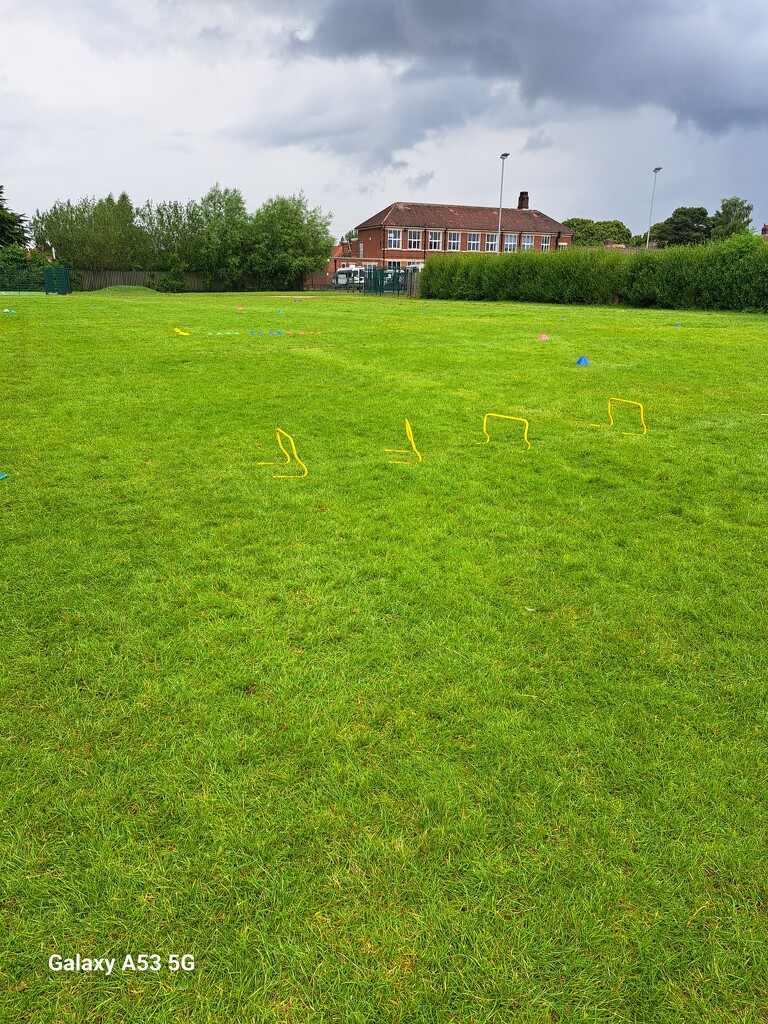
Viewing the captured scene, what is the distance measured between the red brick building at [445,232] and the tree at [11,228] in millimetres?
30427

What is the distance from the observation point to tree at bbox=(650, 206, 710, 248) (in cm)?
7664

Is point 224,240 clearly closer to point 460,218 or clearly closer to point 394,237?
point 394,237

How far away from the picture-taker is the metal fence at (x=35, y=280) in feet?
95.0

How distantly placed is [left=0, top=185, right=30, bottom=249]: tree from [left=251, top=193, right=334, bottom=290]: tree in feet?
55.5

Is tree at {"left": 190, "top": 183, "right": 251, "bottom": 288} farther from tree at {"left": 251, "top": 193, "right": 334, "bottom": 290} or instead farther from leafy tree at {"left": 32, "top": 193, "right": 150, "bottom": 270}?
leafy tree at {"left": 32, "top": 193, "right": 150, "bottom": 270}

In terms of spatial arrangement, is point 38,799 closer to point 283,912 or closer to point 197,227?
point 283,912

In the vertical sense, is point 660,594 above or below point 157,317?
below

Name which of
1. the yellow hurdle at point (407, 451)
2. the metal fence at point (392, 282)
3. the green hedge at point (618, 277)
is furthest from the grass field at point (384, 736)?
the metal fence at point (392, 282)

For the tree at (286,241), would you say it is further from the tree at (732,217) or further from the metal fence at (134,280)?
the tree at (732,217)

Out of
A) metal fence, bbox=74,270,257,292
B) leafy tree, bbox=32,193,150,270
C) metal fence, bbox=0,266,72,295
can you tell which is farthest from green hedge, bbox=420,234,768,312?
leafy tree, bbox=32,193,150,270

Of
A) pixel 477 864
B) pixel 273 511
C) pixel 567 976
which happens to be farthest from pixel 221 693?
pixel 273 511

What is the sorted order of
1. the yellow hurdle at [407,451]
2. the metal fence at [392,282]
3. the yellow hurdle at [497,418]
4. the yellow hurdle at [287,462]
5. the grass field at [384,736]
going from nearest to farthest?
the grass field at [384,736] < the yellow hurdle at [287,462] < the yellow hurdle at [407,451] < the yellow hurdle at [497,418] < the metal fence at [392,282]

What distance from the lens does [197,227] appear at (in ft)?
171

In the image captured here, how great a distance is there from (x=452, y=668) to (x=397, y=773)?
1.95 feet
